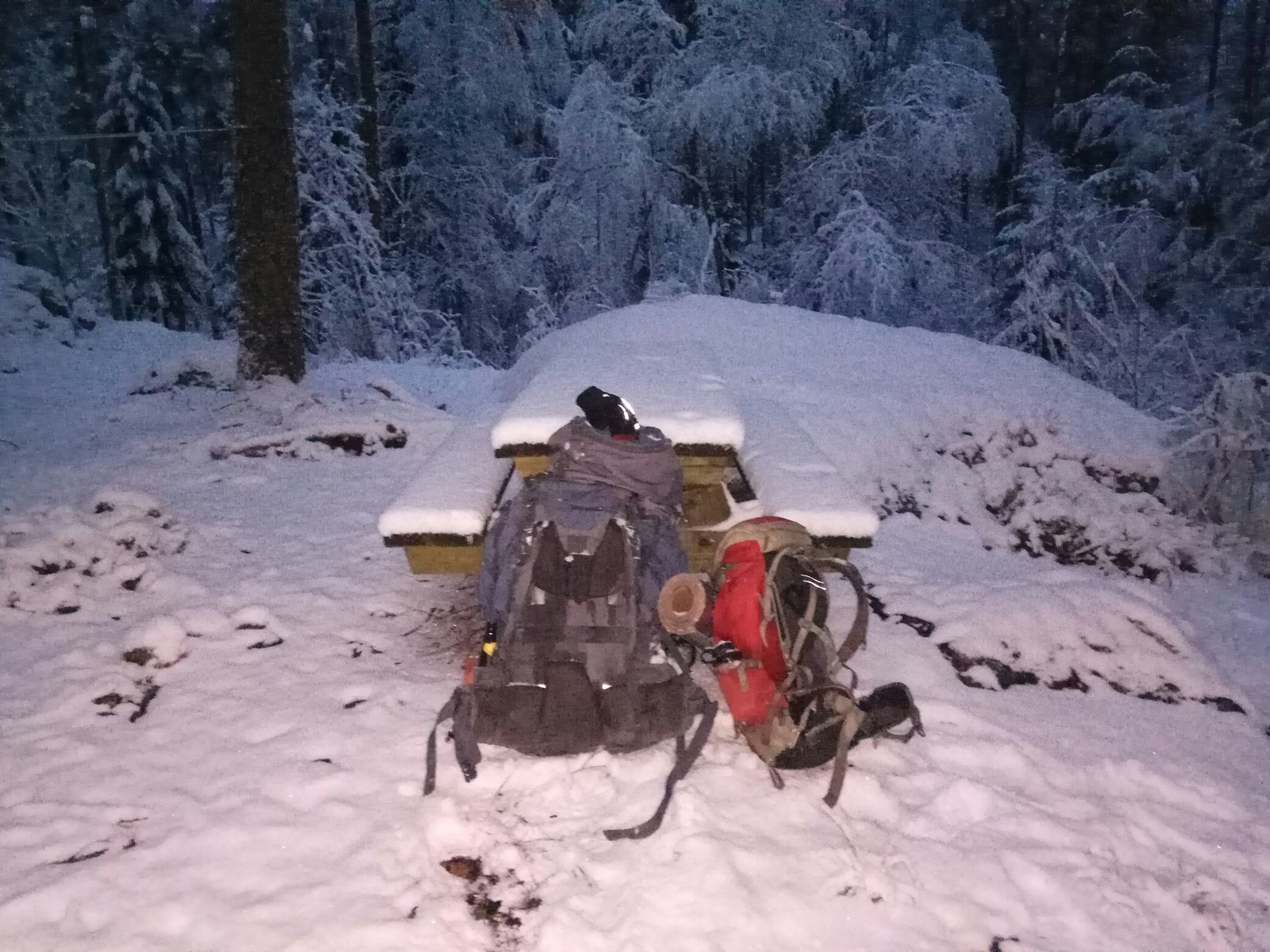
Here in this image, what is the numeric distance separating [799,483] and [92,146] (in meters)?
29.4

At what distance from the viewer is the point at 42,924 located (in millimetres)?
2340

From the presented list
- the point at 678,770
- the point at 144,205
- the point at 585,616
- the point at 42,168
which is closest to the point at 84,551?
the point at 585,616

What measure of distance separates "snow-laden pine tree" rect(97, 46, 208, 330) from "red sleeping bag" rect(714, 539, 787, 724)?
72.4ft

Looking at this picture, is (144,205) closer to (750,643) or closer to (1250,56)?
(750,643)

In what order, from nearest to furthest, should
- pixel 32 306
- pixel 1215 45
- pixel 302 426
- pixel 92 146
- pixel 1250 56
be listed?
pixel 302 426 → pixel 32 306 → pixel 1250 56 → pixel 1215 45 → pixel 92 146

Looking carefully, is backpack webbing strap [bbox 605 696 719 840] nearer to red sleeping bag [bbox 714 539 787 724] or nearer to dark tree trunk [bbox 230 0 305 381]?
red sleeping bag [bbox 714 539 787 724]

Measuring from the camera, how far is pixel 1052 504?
644 centimetres

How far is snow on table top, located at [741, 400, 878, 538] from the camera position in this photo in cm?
367

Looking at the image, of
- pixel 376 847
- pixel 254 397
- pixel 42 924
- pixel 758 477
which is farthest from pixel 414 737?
pixel 254 397

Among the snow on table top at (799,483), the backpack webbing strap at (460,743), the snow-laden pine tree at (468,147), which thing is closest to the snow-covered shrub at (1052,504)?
the snow on table top at (799,483)

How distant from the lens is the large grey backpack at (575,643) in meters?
2.96

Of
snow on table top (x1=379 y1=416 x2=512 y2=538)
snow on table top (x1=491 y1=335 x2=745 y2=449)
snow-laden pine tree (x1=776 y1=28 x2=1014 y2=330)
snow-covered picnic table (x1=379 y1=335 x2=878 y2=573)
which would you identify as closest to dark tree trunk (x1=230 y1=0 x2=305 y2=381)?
snow on table top (x1=491 y1=335 x2=745 y2=449)

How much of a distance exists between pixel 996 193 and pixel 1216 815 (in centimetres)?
1690

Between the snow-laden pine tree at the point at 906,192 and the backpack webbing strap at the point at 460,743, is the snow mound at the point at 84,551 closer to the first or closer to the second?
the backpack webbing strap at the point at 460,743
